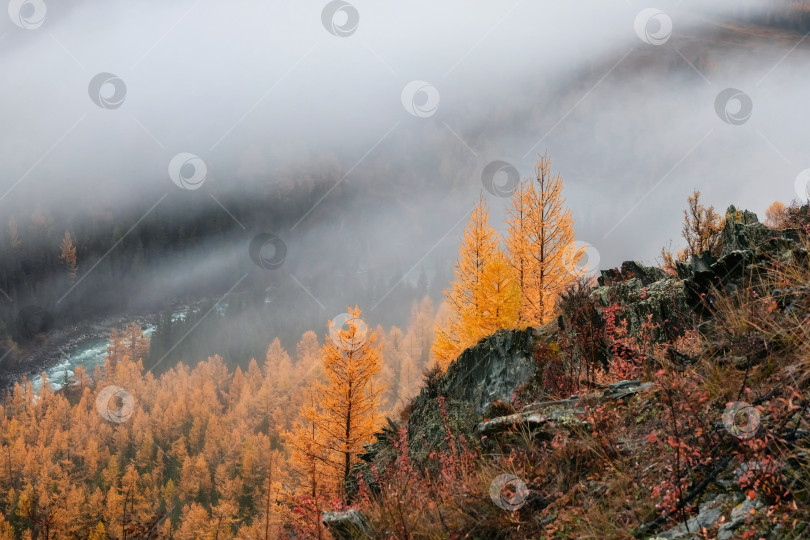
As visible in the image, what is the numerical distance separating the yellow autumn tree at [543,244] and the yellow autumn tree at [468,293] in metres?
2.19

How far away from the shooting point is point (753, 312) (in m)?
5.20

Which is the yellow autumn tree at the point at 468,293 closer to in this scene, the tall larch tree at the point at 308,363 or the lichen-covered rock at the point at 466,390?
the lichen-covered rock at the point at 466,390

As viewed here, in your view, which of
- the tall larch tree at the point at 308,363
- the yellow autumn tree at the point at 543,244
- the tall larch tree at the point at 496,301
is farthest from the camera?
the tall larch tree at the point at 308,363

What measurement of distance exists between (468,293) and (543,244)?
4.63m

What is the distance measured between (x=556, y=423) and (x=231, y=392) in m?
141

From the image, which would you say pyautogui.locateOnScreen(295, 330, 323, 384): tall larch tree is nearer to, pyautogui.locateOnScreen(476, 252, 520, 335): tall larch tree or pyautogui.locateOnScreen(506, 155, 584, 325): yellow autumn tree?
pyautogui.locateOnScreen(506, 155, 584, 325): yellow autumn tree

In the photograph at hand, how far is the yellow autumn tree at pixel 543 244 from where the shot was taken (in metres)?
23.2

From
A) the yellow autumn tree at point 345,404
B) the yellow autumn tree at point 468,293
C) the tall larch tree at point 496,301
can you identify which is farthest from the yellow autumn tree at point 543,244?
the yellow autumn tree at point 345,404

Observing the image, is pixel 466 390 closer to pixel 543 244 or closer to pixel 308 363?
pixel 543 244

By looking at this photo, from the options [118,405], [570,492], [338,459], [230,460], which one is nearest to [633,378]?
[570,492]

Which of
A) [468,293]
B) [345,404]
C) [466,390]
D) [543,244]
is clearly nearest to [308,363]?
[468,293]

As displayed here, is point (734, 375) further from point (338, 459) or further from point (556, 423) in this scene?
point (338, 459)

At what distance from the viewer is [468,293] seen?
2594 cm

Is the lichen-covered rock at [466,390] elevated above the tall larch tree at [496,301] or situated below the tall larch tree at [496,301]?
below
